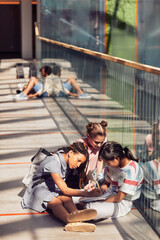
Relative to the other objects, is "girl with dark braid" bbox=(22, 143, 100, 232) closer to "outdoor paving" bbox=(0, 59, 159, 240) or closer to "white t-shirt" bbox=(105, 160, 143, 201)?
"outdoor paving" bbox=(0, 59, 159, 240)

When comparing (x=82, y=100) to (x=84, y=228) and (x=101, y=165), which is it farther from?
(x=84, y=228)

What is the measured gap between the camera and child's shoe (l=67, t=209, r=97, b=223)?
387 centimetres

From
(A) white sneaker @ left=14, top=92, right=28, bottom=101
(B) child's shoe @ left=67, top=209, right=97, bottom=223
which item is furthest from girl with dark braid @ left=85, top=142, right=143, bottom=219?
(A) white sneaker @ left=14, top=92, right=28, bottom=101

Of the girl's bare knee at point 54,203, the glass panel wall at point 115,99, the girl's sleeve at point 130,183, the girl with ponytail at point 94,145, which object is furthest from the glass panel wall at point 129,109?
the girl's bare knee at point 54,203

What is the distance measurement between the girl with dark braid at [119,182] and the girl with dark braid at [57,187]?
20 centimetres

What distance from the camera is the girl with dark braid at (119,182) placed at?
158 inches

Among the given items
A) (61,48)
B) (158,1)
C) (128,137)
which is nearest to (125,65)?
(128,137)

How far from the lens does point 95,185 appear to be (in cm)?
448

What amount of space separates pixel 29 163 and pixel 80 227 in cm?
220

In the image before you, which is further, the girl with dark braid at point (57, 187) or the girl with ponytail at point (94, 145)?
the girl with ponytail at point (94, 145)

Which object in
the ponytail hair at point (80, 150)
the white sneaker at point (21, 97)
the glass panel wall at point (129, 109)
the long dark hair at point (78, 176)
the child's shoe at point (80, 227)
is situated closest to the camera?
the child's shoe at point (80, 227)

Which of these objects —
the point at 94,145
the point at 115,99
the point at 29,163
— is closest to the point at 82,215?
the point at 94,145

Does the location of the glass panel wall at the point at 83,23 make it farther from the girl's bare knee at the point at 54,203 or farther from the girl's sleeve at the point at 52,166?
the girl's bare knee at the point at 54,203

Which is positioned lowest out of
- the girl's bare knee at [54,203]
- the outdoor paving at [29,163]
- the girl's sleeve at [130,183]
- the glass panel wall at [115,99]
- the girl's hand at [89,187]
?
the outdoor paving at [29,163]
